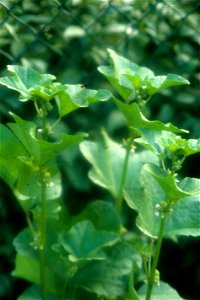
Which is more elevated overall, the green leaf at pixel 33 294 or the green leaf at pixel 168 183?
the green leaf at pixel 168 183

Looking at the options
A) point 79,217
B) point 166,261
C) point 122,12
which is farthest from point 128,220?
point 122,12

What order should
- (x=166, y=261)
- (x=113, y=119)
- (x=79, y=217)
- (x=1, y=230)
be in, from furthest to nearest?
(x=166, y=261) < (x=113, y=119) < (x=1, y=230) < (x=79, y=217)

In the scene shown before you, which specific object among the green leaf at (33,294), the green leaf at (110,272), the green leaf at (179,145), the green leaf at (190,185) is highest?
the green leaf at (179,145)

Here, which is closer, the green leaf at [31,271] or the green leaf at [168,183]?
the green leaf at [168,183]

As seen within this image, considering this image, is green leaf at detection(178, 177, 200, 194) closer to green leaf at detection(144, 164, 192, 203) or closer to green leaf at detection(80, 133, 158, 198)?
green leaf at detection(144, 164, 192, 203)

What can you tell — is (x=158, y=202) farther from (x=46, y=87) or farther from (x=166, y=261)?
(x=166, y=261)

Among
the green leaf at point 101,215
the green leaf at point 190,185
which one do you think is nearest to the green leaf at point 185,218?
the green leaf at point 190,185

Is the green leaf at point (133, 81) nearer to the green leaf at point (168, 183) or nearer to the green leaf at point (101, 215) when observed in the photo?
the green leaf at point (168, 183)
